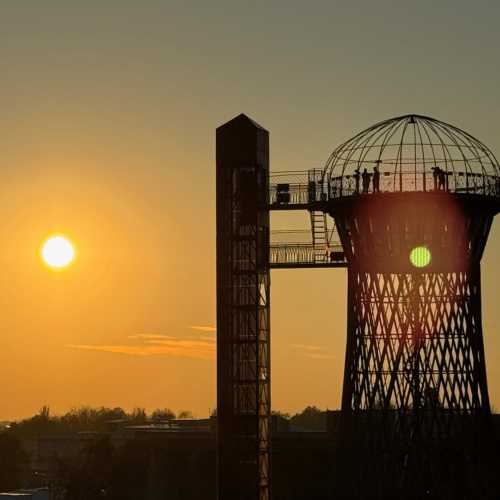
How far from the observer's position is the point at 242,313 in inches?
4045

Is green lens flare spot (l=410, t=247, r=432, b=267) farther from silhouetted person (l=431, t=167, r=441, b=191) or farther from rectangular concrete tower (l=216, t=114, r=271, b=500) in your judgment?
rectangular concrete tower (l=216, t=114, r=271, b=500)

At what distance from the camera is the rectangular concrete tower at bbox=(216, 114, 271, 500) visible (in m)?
102

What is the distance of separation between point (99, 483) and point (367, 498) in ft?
184

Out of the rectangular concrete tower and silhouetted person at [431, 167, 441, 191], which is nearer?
silhouetted person at [431, 167, 441, 191]

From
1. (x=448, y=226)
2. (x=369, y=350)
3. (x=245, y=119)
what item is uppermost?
(x=245, y=119)

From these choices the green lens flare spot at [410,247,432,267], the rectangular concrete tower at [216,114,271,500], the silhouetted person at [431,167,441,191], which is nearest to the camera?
the silhouetted person at [431,167,441,191]

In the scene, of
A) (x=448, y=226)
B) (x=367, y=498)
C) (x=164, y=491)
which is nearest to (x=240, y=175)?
(x=448, y=226)

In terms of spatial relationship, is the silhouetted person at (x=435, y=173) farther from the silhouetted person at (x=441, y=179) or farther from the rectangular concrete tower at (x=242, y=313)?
the rectangular concrete tower at (x=242, y=313)

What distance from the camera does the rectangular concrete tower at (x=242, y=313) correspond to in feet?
333

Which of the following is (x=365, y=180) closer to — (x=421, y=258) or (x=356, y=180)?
(x=356, y=180)

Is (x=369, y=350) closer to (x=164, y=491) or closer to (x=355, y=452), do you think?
(x=355, y=452)

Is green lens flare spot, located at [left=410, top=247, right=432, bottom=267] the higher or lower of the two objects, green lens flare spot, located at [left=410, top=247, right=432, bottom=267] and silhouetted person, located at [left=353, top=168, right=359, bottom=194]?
the lower

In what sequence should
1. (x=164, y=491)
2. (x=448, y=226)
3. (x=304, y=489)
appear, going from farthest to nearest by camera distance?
1. (x=164, y=491)
2. (x=304, y=489)
3. (x=448, y=226)

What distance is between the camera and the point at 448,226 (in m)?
101
